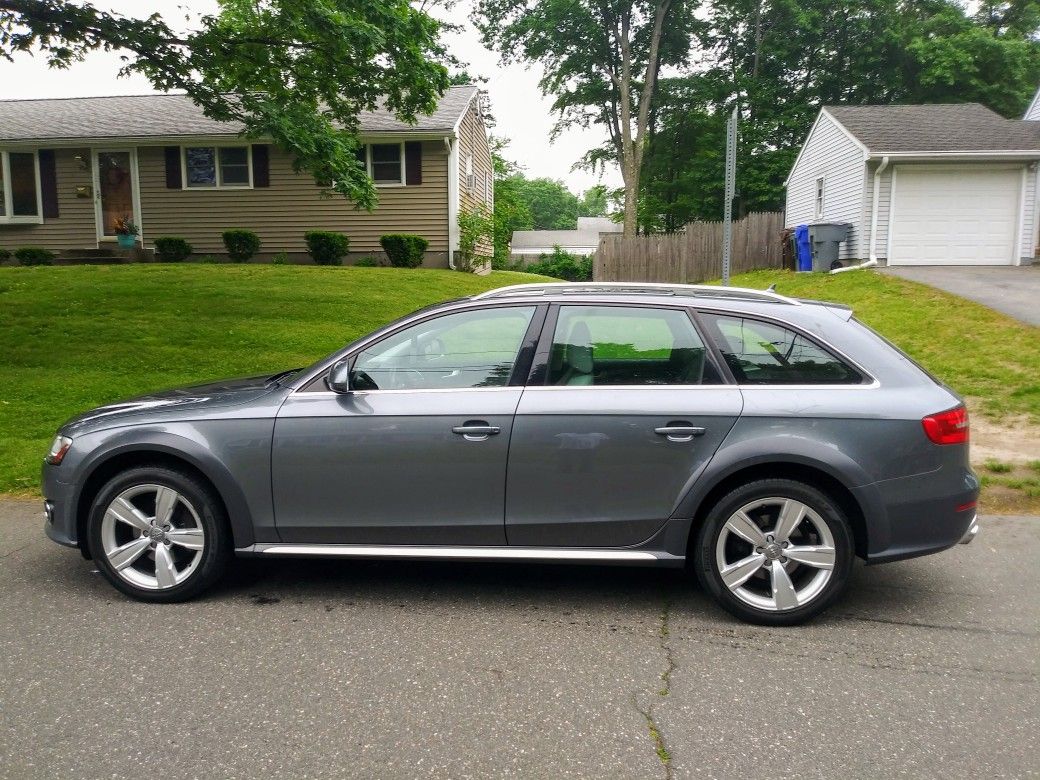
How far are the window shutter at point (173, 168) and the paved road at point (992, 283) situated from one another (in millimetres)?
17563

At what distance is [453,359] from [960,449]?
246 cm

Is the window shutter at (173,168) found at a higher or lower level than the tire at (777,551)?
higher

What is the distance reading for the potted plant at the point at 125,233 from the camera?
70.0 ft

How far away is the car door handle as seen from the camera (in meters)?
3.95

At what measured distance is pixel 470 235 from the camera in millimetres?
21484

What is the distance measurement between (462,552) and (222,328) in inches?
371

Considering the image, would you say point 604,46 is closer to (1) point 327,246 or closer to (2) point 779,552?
(1) point 327,246

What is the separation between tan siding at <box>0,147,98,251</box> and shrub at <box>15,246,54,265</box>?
1.28m

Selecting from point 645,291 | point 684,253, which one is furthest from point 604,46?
point 645,291

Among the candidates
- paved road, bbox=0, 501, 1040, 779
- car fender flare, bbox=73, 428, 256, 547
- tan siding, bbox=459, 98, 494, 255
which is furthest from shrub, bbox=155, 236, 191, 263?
car fender flare, bbox=73, 428, 256, 547

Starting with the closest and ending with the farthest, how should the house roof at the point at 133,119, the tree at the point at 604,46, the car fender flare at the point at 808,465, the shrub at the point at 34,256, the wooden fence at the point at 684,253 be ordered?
the car fender flare at the point at 808,465 → the shrub at the point at 34,256 → the house roof at the point at 133,119 → the wooden fence at the point at 684,253 → the tree at the point at 604,46

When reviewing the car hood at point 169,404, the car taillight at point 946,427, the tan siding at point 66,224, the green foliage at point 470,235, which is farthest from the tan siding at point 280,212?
the car taillight at point 946,427

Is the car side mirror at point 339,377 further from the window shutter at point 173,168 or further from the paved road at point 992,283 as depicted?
the window shutter at point 173,168

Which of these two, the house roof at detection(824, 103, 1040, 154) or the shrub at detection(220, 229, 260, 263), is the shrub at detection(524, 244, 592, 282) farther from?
the shrub at detection(220, 229, 260, 263)
